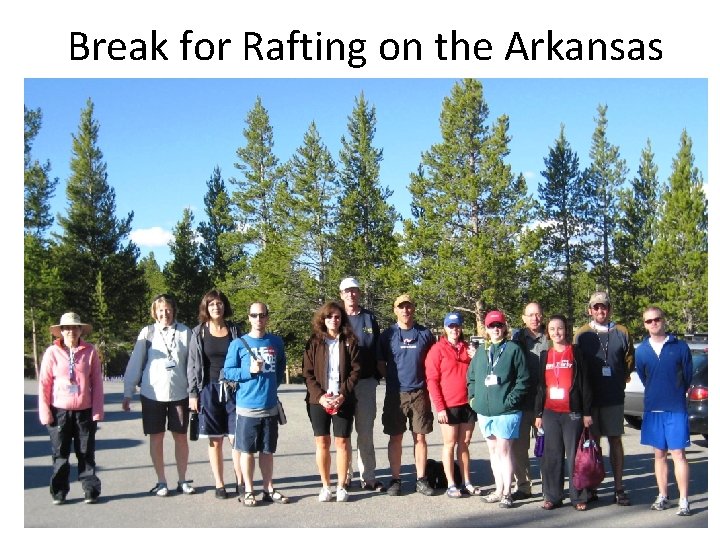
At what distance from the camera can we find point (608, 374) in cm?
634

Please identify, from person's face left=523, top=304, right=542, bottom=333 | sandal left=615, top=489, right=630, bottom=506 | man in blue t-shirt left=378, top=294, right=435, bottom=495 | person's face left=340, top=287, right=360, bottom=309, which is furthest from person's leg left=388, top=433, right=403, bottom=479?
sandal left=615, top=489, right=630, bottom=506

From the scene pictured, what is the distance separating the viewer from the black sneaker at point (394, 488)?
6508 millimetres

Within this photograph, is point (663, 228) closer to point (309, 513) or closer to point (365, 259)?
point (365, 259)

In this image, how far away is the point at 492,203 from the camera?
34.3 m

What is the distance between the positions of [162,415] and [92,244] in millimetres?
38890

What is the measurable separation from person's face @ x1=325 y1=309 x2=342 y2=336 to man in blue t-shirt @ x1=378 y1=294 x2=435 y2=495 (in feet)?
1.70

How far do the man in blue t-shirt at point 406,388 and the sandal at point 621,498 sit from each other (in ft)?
5.47

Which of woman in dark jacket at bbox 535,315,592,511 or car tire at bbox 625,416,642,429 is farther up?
woman in dark jacket at bbox 535,315,592,511

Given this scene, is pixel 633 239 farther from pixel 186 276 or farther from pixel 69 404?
pixel 69 404

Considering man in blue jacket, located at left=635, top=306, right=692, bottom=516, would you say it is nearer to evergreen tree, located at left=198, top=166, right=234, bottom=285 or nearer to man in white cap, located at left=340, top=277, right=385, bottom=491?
man in white cap, located at left=340, top=277, right=385, bottom=491

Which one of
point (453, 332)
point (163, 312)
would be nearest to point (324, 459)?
point (453, 332)

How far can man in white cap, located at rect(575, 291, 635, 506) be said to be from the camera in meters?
6.33
